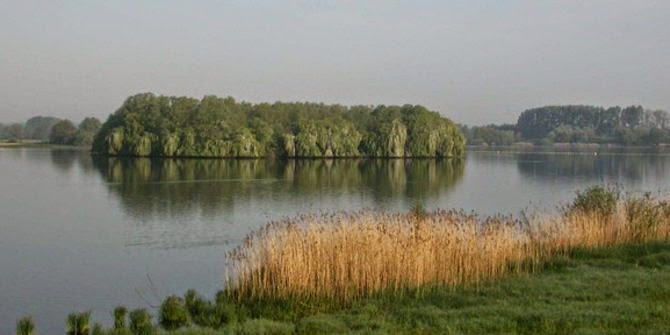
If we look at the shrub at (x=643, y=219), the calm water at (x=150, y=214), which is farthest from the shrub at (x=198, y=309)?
the shrub at (x=643, y=219)

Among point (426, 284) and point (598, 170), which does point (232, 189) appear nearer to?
point (426, 284)

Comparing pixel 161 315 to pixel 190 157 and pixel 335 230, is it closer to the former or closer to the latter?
pixel 335 230

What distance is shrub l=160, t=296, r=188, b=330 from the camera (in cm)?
1199

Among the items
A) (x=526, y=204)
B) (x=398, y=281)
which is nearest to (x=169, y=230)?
(x=398, y=281)

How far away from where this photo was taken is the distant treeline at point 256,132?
302 ft

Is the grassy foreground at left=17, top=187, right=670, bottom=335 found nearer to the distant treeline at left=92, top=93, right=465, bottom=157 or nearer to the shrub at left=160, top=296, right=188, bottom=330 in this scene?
the shrub at left=160, top=296, right=188, bottom=330

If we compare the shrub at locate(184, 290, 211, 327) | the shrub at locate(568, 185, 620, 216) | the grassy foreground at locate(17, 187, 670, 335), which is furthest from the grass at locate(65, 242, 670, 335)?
the shrub at locate(568, 185, 620, 216)

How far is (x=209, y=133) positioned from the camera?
93.4 metres

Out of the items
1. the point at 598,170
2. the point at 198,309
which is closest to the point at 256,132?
the point at 598,170

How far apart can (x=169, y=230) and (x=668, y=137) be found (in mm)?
187146

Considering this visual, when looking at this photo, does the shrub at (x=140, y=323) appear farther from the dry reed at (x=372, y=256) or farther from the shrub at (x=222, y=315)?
the dry reed at (x=372, y=256)

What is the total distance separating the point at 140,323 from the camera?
1119 centimetres

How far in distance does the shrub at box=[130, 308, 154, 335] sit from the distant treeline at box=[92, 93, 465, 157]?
80691mm

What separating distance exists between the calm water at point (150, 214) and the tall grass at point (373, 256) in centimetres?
251
